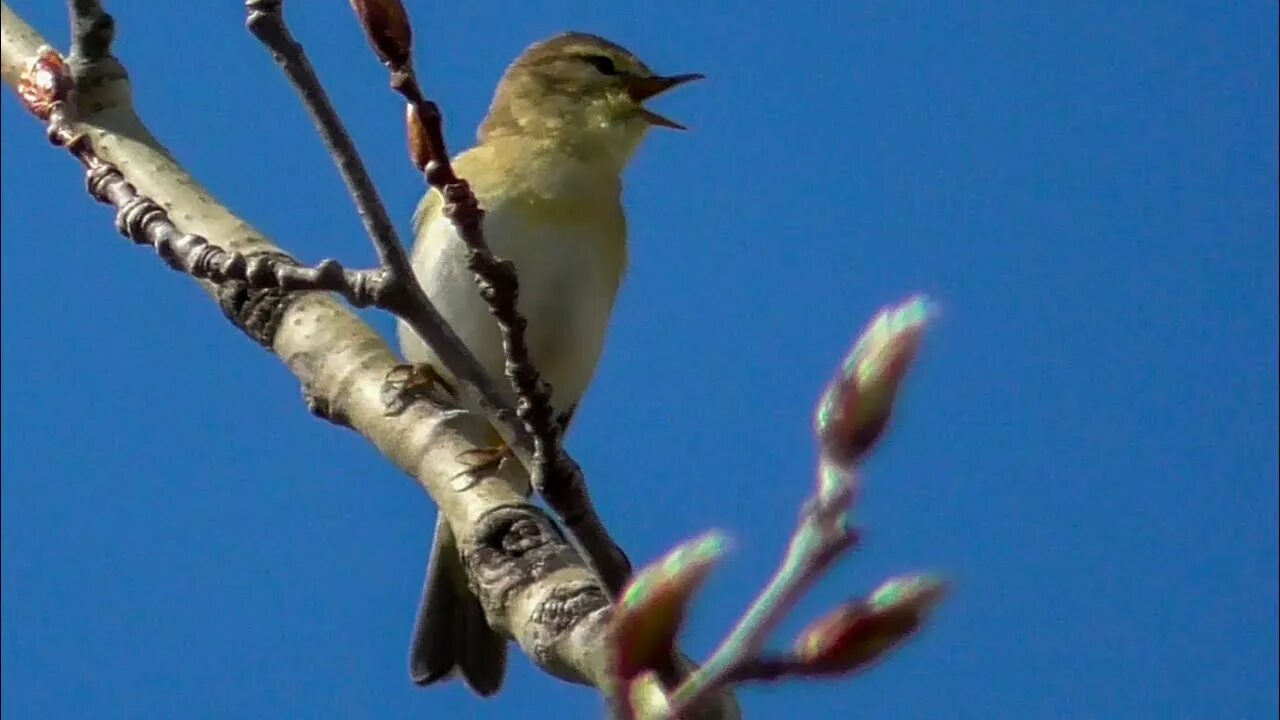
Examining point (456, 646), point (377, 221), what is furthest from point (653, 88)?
point (377, 221)

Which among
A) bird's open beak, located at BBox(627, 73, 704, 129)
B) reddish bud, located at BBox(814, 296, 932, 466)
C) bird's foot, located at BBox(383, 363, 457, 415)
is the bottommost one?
reddish bud, located at BBox(814, 296, 932, 466)

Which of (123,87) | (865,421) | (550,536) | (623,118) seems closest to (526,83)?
(623,118)

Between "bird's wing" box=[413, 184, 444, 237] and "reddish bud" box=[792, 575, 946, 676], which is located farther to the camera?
"bird's wing" box=[413, 184, 444, 237]

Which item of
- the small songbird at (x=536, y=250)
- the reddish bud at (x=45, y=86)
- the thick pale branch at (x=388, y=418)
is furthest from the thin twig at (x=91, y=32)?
the small songbird at (x=536, y=250)

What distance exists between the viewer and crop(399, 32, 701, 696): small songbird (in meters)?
3.95

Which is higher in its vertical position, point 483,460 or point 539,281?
point 539,281

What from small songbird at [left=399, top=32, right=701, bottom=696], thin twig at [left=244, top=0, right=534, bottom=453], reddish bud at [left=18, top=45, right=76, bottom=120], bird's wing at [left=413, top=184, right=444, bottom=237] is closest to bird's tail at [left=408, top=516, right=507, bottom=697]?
small songbird at [left=399, top=32, right=701, bottom=696]

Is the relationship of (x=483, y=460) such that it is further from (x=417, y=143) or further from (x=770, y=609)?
(x=770, y=609)

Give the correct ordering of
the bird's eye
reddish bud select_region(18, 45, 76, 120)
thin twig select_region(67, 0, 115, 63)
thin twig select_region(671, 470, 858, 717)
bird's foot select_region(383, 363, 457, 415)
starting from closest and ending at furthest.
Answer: thin twig select_region(671, 470, 858, 717), bird's foot select_region(383, 363, 457, 415), reddish bud select_region(18, 45, 76, 120), thin twig select_region(67, 0, 115, 63), the bird's eye

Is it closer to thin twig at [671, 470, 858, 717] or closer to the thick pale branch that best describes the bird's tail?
the thick pale branch

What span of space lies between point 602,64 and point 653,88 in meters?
0.26

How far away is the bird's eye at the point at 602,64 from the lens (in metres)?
4.78

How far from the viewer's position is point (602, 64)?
4812mm

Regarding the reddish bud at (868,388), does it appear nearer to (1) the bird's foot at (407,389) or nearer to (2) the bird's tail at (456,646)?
(1) the bird's foot at (407,389)
